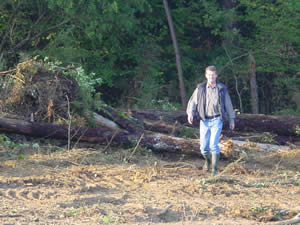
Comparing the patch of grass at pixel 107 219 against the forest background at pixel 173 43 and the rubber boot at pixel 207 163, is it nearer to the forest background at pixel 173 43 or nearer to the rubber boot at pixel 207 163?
the rubber boot at pixel 207 163

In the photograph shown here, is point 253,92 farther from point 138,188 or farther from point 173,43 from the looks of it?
point 138,188

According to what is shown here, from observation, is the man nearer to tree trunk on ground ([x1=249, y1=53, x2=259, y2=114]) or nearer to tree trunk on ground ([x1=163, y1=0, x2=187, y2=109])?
tree trunk on ground ([x1=163, y1=0, x2=187, y2=109])

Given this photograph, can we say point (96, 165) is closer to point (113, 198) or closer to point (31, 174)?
point (31, 174)

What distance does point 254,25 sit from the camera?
2423cm

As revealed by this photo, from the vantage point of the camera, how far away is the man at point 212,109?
854 cm

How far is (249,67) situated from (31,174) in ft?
51.1

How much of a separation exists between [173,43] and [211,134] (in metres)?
14.8

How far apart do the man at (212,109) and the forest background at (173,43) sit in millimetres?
10447

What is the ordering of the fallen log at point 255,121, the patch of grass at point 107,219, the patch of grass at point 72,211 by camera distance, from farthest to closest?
the fallen log at point 255,121, the patch of grass at point 72,211, the patch of grass at point 107,219

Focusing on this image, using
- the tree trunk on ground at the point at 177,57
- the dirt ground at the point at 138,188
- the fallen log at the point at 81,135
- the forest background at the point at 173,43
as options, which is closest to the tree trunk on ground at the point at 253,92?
the forest background at the point at 173,43

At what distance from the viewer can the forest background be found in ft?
65.4

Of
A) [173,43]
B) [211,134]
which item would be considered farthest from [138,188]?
[173,43]

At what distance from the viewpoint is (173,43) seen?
75.7ft

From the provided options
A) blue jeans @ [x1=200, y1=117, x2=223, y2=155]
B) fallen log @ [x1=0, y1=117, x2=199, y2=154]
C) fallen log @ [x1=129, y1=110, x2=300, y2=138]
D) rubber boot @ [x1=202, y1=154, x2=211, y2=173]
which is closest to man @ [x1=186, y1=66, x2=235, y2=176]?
blue jeans @ [x1=200, y1=117, x2=223, y2=155]
